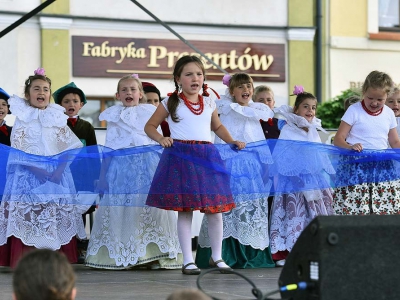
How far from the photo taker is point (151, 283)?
20.5 ft

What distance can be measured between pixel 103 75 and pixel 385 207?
9526 millimetres

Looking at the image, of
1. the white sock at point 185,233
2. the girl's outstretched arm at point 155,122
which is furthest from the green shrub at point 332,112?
the white sock at point 185,233

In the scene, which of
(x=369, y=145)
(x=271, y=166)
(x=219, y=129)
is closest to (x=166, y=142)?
(x=219, y=129)

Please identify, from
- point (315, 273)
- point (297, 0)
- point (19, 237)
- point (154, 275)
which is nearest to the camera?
point (315, 273)

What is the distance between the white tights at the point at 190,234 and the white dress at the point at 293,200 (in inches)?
21.5

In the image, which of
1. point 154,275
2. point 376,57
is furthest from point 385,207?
point 376,57

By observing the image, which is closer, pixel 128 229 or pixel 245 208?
pixel 128 229

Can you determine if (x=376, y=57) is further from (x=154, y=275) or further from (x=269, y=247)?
(x=154, y=275)

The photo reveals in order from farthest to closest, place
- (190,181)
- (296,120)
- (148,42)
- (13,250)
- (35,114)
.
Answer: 1. (148,42)
2. (296,120)
3. (35,114)
4. (13,250)
5. (190,181)

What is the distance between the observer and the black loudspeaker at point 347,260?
3609 mm

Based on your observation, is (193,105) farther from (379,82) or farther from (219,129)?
(379,82)

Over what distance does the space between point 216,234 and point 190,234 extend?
0.66 feet

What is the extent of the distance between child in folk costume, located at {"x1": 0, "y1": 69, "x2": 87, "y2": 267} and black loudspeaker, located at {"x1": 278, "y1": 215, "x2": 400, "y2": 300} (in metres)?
3.67

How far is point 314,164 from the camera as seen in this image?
7.12m
